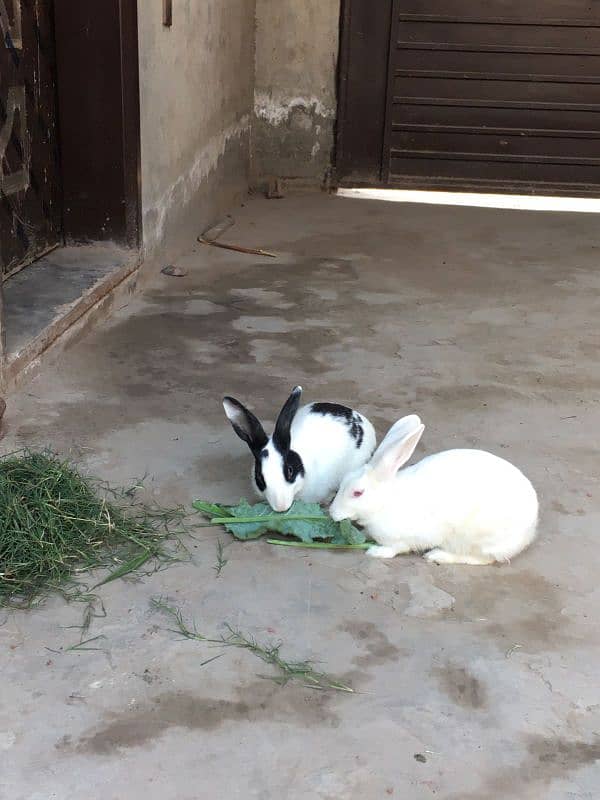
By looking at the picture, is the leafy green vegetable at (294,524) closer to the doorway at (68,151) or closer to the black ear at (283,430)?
the black ear at (283,430)

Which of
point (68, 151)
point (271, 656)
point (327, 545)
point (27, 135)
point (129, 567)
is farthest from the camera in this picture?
point (68, 151)

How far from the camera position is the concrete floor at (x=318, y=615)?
195 cm

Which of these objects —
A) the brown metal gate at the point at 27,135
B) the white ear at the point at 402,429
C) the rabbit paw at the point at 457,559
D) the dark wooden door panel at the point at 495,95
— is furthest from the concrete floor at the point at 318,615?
the dark wooden door panel at the point at 495,95

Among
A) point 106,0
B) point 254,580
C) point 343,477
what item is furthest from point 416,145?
point 254,580

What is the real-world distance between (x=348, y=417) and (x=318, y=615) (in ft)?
2.68

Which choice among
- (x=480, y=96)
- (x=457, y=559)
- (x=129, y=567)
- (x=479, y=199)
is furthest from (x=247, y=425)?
(x=480, y=96)

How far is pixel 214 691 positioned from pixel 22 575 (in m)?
0.67

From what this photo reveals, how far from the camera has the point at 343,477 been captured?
3.00m

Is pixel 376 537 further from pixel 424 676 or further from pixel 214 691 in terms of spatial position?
pixel 214 691

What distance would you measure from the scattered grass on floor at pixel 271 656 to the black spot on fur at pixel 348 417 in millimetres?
874

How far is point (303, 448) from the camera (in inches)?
115

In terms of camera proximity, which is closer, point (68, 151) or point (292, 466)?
point (292, 466)

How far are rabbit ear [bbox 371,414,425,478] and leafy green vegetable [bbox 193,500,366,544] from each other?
0.65ft

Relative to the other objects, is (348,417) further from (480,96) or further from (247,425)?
(480,96)
